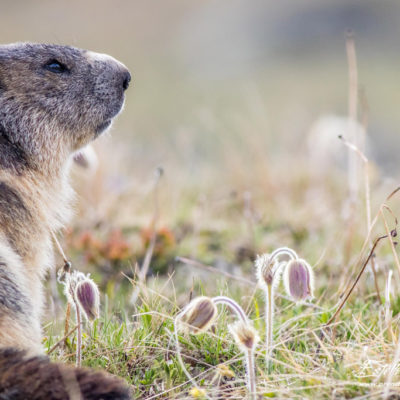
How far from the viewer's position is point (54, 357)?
331 cm

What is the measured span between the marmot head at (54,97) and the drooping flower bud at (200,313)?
4.95 ft

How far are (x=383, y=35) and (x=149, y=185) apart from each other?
33810 mm

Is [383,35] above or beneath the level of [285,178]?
above

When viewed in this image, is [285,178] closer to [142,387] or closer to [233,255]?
[233,255]

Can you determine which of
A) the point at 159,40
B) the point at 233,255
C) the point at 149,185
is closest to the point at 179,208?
the point at 149,185

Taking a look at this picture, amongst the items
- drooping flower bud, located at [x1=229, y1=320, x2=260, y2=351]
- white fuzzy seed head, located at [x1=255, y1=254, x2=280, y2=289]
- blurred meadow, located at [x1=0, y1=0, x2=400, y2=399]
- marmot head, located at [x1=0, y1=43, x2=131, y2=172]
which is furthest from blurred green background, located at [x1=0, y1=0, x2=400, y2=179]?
drooping flower bud, located at [x1=229, y1=320, x2=260, y2=351]

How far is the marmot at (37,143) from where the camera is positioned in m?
2.93

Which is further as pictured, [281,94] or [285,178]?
[281,94]

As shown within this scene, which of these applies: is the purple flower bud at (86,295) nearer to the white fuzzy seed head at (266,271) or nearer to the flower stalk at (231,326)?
the flower stalk at (231,326)

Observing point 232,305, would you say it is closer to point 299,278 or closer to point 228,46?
point 299,278

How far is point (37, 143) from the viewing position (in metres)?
3.76

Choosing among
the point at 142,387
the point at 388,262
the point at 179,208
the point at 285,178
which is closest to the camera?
the point at 142,387

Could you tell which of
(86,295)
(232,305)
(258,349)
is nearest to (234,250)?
(258,349)

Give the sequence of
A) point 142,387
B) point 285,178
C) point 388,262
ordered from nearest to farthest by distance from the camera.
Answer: point 142,387 → point 388,262 → point 285,178
